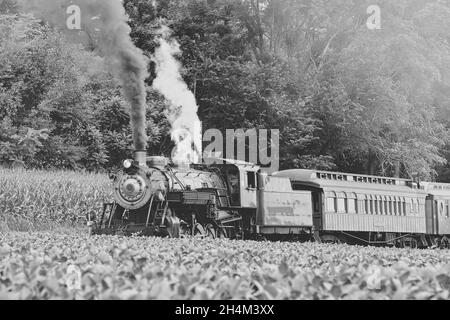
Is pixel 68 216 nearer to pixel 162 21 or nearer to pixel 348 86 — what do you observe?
pixel 162 21

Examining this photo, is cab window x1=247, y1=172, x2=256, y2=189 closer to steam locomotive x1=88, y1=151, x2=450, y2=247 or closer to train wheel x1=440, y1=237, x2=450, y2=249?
steam locomotive x1=88, y1=151, x2=450, y2=247

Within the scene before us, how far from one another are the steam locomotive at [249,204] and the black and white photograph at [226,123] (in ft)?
0.16

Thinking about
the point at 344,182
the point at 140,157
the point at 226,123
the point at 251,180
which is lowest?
the point at 251,180

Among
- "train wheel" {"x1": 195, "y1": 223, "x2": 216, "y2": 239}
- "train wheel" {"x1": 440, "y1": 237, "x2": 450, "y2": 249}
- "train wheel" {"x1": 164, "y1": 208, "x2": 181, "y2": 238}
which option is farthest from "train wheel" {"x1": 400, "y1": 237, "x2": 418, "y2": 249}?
"train wheel" {"x1": 164, "y1": 208, "x2": 181, "y2": 238}

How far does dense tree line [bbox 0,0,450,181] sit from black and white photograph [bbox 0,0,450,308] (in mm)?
85

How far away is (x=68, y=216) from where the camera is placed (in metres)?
23.7

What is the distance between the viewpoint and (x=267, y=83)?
33.1 metres

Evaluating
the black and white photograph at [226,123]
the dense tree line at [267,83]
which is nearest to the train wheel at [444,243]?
the black and white photograph at [226,123]

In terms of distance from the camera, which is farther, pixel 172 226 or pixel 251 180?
pixel 251 180

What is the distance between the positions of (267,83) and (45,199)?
12914 mm

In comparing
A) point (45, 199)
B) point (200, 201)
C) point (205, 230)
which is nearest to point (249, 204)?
point (205, 230)

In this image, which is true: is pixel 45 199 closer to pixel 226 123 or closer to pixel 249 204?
pixel 249 204
